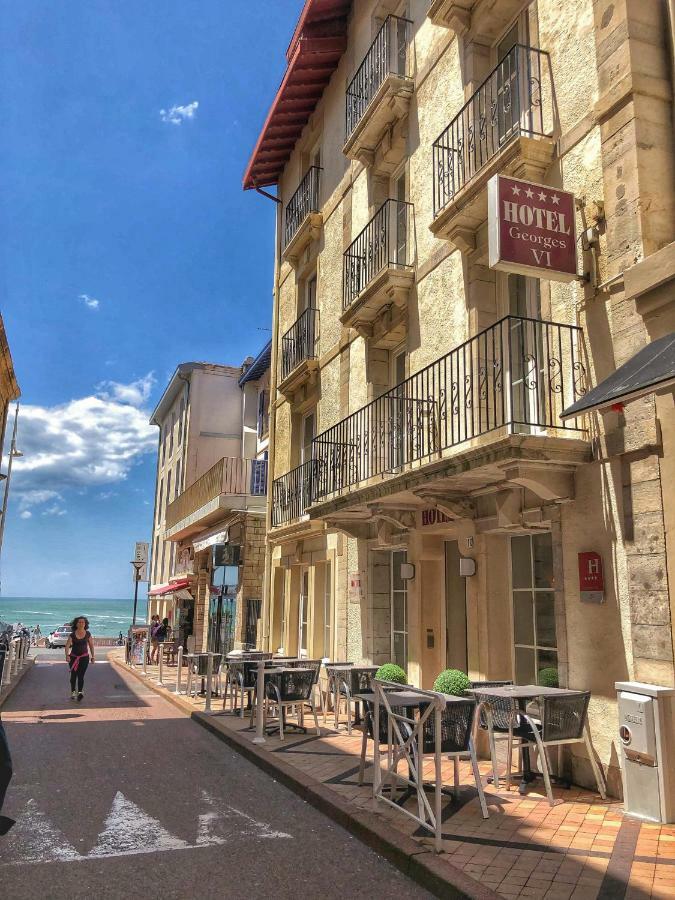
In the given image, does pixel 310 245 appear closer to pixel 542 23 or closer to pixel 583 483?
pixel 542 23

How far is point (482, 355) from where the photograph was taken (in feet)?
27.6

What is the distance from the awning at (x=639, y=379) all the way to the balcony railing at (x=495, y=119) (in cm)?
328

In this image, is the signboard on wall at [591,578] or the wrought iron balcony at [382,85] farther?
the wrought iron balcony at [382,85]

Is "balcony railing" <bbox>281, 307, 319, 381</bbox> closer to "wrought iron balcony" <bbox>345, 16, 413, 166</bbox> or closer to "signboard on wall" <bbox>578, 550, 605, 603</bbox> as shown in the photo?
"wrought iron balcony" <bbox>345, 16, 413, 166</bbox>

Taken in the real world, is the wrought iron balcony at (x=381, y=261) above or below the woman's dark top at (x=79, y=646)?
above

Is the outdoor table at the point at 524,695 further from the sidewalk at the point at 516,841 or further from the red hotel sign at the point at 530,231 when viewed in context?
the red hotel sign at the point at 530,231

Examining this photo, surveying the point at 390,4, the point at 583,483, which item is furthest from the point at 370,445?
the point at 390,4

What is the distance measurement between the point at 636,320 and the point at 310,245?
10668 millimetres

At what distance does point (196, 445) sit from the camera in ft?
95.0

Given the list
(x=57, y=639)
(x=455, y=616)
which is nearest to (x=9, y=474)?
(x=57, y=639)

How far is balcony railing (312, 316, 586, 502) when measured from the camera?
6883mm

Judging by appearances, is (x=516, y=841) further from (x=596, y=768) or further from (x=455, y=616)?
(x=455, y=616)

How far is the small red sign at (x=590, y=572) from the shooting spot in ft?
A: 20.5

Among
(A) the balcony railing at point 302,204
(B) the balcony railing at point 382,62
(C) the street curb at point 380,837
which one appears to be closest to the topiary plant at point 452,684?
(C) the street curb at point 380,837
